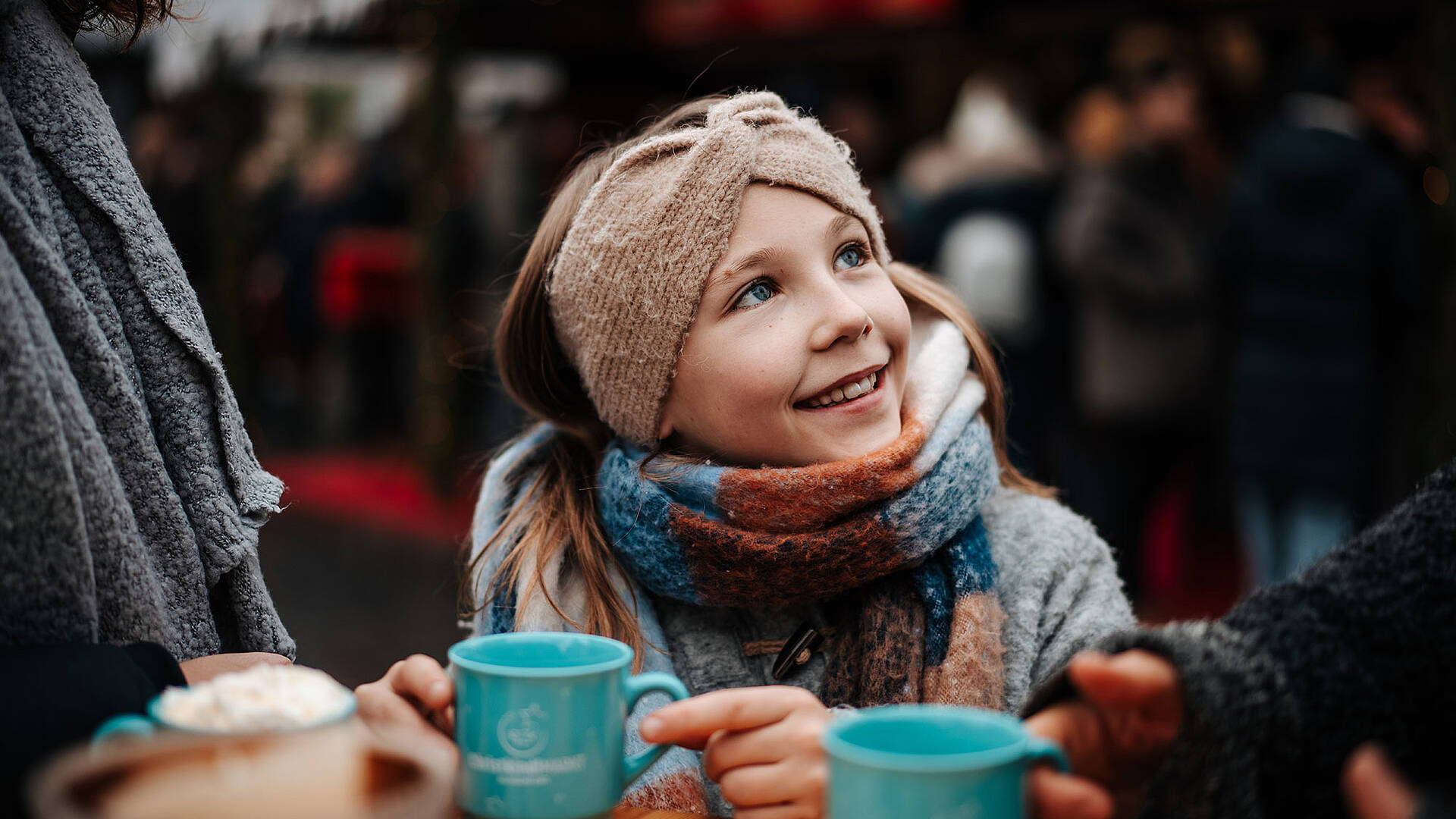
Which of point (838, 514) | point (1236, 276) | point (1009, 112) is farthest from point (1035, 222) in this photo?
point (838, 514)

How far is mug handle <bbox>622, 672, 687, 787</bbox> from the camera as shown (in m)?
0.93

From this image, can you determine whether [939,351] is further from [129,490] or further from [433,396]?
[433,396]

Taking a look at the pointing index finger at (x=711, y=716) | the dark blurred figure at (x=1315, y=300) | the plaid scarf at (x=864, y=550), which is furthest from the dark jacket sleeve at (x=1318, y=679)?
the dark blurred figure at (x=1315, y=300)

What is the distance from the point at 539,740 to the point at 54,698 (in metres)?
0.34

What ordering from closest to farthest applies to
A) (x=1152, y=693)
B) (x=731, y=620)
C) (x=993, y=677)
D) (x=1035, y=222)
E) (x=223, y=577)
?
(x=1152, y=693) < (x=223, y=577) < (x=993, y=677) < (x=731, y=620) < (x=1035, y=222)

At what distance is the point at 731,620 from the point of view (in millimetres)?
1480

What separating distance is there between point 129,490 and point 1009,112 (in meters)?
4.01

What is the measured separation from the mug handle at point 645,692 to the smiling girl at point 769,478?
0.30 meters

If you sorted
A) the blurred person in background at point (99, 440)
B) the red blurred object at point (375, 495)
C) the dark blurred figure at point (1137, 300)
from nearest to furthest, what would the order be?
the blurred person in background at point (99, 440) < the dark blurred figure at point (1137, 300) < the red blurred object at point (375, 495)

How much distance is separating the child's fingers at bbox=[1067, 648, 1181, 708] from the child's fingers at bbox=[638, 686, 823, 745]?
25cm

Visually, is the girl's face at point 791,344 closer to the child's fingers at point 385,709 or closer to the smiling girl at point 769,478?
the smiling girl at point 769,478

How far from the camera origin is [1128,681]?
0.82 m

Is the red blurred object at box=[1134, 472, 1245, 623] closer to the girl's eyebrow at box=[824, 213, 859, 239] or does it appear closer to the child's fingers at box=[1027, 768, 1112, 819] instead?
the girl's eyebrow at box=[824, 213, 859, 239]

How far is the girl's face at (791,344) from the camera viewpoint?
1384mm
